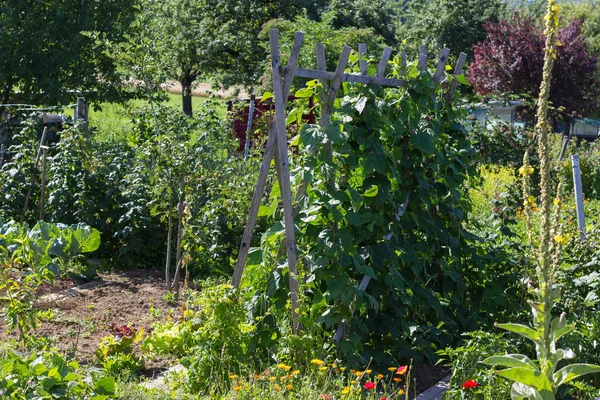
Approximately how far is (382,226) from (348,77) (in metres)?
1.01

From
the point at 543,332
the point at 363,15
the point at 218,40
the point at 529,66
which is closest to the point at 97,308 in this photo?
the point at 543,332

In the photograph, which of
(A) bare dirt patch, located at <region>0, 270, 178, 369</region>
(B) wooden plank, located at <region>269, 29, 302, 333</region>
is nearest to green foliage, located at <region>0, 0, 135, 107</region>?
(A) bare dirt patch, located at <region>0, 270, 178, 369</region>

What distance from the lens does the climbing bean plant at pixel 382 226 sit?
464cm

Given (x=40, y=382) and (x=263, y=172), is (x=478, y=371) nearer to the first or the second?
(x=263, y=172)

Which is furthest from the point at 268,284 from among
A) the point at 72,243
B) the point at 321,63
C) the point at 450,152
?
the point at 72,243

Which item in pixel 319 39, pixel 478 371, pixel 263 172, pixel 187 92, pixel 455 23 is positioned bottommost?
pixel 478 371

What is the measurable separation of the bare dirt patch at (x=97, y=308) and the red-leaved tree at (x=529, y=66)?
16.8 metres

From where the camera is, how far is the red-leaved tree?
874 inches

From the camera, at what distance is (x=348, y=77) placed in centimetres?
473

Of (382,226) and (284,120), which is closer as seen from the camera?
(284,120)

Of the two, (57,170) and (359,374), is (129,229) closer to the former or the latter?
(57,170)

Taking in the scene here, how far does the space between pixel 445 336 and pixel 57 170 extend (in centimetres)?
463

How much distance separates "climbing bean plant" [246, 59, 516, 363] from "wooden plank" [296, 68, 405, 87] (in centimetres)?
6

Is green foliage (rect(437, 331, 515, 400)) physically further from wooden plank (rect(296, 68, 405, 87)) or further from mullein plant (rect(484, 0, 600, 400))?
wooden plank (rect(296, 68, 405, 87))
